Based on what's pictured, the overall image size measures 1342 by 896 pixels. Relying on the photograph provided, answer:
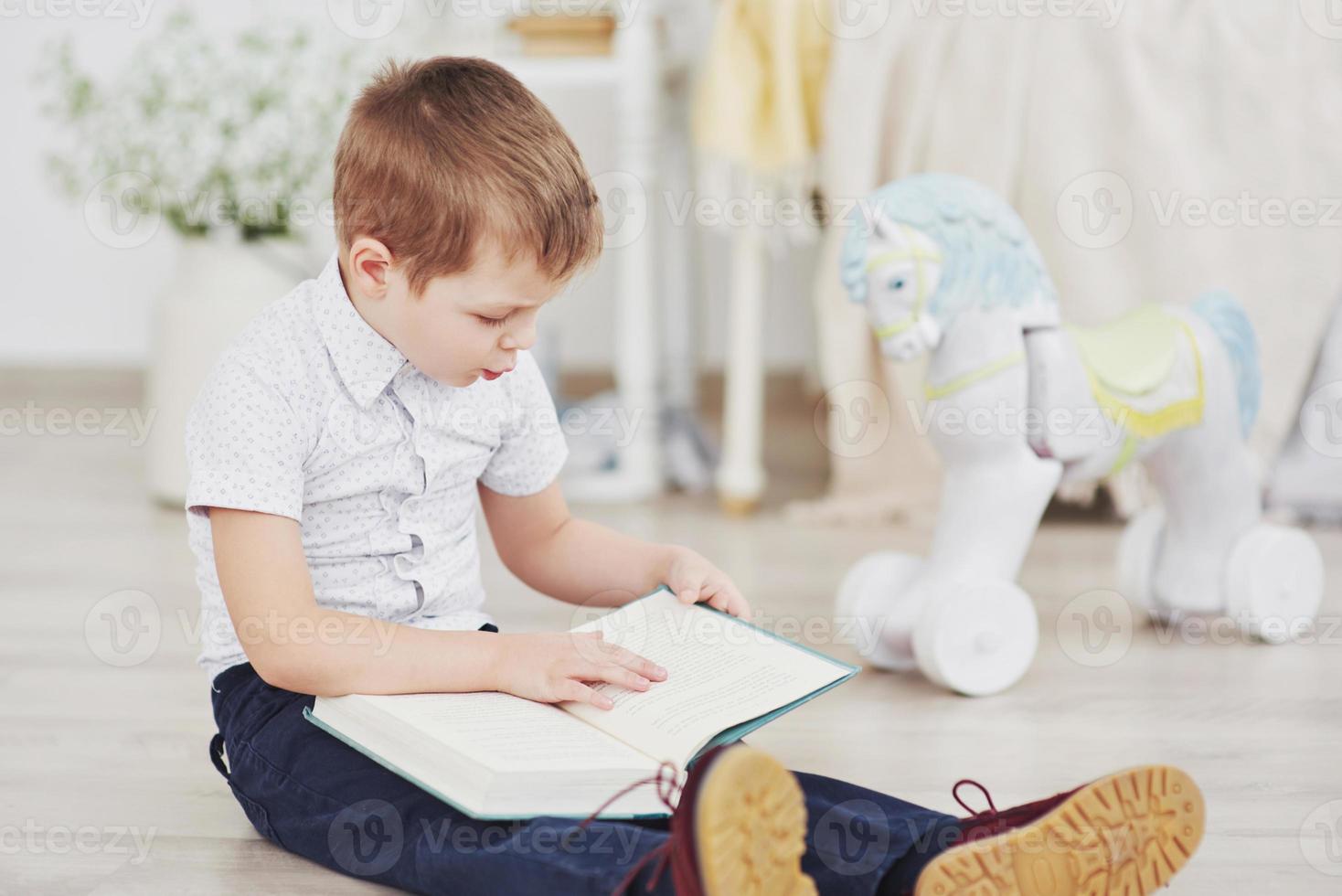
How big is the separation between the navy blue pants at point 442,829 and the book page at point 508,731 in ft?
0.10

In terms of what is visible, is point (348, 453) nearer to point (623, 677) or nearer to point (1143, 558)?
point (623, 677)

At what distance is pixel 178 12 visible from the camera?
1862mm

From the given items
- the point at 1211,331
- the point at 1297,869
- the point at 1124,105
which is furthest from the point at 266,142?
the point at 1297,869

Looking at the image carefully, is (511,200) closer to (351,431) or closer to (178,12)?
(351,431)

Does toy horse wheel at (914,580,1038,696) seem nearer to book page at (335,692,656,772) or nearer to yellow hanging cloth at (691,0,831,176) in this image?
book page at (335,692,656,772)

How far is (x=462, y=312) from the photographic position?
2.55ft
